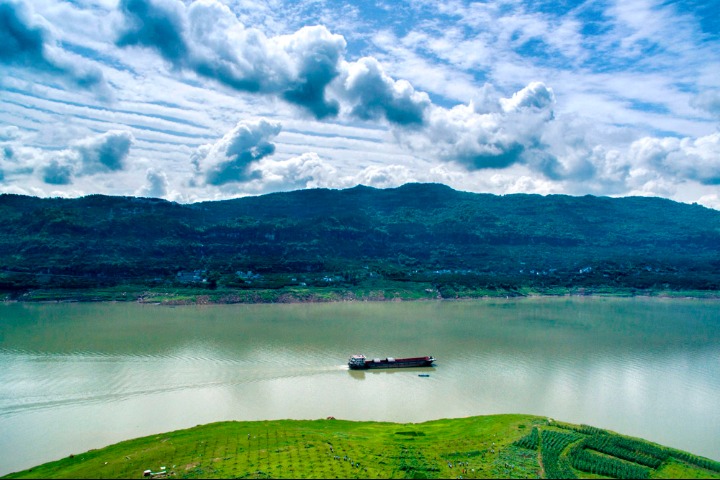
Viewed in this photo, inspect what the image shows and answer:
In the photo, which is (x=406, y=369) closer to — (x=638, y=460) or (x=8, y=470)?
(x=638, y=460)

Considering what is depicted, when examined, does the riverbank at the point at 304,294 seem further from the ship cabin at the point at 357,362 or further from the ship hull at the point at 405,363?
the ship cabin at the point at 357,362

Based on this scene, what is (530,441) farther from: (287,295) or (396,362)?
(287,295)

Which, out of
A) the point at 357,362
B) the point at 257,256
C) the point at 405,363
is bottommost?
the point at 405,363

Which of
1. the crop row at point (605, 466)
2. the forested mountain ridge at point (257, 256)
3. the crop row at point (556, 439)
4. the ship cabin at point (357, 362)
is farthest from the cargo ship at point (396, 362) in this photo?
the forested mountain ridge at point (257, 256)

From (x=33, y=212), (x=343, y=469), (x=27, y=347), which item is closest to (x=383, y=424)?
(x=343, y=469)

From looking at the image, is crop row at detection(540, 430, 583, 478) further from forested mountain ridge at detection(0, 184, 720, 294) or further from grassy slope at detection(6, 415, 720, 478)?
forested mountain ridge at detection(0, 184, 720, 294)

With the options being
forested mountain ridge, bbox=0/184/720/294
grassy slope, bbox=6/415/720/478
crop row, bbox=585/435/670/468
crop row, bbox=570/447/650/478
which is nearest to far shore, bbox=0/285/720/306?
forested mountain ridge, bbox=0/184/720/294

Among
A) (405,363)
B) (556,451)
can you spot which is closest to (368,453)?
(556,451)
